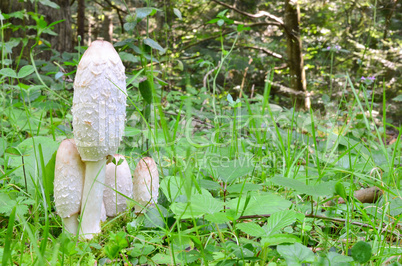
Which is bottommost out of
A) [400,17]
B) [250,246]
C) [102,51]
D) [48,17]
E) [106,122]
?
[250,246]

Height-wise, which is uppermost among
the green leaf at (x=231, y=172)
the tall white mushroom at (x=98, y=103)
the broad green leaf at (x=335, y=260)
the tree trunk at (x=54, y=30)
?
the tree trunk at (x=54, y=30)

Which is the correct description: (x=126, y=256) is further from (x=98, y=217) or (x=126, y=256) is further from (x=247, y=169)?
(x=247, y=169)

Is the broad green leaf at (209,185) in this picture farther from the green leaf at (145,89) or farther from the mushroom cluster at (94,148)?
the green leaf at (145,89)

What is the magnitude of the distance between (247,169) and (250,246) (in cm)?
30

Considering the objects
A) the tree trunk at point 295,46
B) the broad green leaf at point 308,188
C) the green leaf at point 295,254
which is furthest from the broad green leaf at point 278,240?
the tree trunk at point 295,46

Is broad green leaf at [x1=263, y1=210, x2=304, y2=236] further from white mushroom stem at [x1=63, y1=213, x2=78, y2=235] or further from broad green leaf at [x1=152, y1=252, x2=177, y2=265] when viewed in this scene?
white mushroom stem at [x1=63, y1=213, x2=78, y2=235]

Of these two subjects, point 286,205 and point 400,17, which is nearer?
point 286,205

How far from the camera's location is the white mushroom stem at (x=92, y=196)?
117cm

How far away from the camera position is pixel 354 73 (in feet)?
18.9

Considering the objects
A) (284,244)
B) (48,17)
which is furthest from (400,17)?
(284,244)

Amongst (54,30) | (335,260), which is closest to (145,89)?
(335,260)

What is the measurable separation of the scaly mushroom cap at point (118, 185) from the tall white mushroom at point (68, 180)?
5.5 inches

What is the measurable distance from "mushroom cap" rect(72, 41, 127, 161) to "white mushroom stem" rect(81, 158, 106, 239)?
0.21 feet

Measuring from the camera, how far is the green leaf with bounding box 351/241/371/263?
72cm
